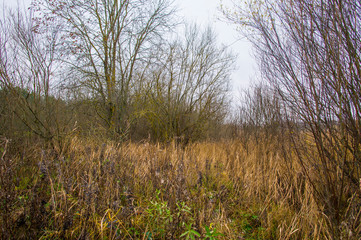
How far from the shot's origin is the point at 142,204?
2.75 meters

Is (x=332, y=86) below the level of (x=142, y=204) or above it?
above

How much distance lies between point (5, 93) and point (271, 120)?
582cm

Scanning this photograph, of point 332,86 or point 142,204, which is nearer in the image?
point 332,86

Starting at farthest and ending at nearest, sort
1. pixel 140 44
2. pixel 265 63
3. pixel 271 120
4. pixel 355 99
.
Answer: pixel 140 44, pixel 271 120, pixel 265 63, pixel 355 99

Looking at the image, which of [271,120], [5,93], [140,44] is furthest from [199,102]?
[5,93]

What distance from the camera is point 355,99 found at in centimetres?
180

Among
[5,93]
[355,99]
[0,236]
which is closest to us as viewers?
[0,236]

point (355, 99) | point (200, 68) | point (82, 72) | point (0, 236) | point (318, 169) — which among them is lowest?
point (0, 236)

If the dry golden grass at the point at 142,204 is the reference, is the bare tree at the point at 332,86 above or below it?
above

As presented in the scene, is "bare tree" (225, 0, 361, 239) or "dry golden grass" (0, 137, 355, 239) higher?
"bare tree" (225, 0, 361, 239)

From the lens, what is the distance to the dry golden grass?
5.76ft

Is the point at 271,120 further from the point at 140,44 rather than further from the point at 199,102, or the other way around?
the point at 140,44

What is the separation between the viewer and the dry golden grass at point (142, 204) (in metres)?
1.76

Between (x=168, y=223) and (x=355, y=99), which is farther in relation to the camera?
(x=168, y=223)
